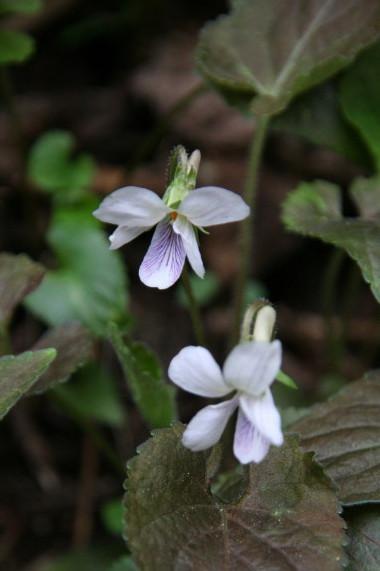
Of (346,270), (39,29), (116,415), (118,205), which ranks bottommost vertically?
(346,270)

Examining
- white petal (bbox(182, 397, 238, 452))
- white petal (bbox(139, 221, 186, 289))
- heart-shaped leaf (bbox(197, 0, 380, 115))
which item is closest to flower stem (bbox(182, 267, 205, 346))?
white petal (bbox(139, 221, 186, 289))

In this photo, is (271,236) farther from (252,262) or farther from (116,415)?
(116,415)

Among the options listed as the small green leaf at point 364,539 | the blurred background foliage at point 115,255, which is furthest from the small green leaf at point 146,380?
the small green leaf at point 364,539

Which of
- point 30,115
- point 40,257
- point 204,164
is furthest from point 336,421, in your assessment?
point 30,115

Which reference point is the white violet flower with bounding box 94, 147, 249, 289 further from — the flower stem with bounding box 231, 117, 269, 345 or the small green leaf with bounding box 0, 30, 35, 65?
the small green leaf with bounding box 0, 30, 35, 65

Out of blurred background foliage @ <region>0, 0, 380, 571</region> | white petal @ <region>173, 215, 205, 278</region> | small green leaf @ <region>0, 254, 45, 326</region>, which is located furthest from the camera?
blurred background foliage @ <region>0, 0, 380, 571</region>

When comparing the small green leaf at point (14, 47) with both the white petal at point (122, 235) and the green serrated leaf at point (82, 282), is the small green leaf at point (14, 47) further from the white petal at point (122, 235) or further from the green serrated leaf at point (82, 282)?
the white petal at point (122, 235)
